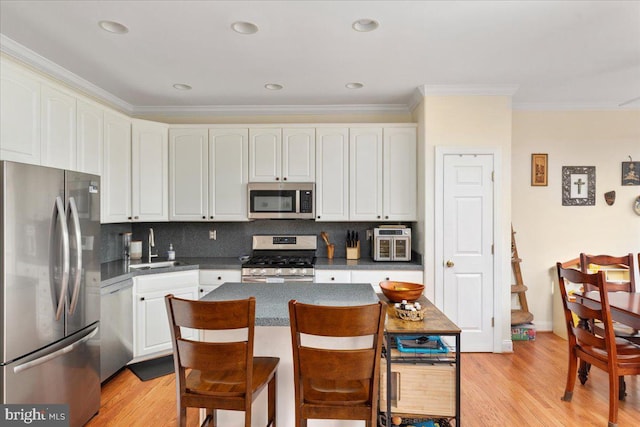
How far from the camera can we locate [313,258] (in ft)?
13.7

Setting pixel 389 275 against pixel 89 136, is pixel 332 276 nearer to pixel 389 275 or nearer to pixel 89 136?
pixel 389 275

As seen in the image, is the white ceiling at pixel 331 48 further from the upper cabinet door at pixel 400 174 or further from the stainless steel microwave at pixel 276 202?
the stainless steel microwave at pixel 276 202

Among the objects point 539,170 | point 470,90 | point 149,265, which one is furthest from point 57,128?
point 539,170

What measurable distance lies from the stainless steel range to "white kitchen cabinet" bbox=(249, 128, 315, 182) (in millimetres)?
744

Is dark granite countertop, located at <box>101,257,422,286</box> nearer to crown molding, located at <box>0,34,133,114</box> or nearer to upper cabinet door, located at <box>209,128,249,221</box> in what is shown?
upper cabinet door, located at <box>209,128,249,221</box>

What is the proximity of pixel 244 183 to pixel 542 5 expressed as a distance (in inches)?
120

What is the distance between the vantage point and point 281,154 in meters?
4.09

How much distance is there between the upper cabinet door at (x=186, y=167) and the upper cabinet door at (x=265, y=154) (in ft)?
1.71

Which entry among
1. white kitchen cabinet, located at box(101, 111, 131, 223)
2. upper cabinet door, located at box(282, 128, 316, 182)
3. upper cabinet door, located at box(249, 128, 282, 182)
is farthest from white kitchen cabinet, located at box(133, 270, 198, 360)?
upper cabinet door, located at box(282, 128, 316, 182)

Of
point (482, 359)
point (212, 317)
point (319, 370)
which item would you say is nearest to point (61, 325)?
point (212, 317)

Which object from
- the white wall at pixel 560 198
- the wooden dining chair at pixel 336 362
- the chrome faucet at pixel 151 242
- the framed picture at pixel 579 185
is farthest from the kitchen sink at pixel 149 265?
the framed picture at pixel 579 185

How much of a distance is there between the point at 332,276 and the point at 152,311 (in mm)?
1782

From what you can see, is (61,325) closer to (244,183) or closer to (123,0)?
(123,0)

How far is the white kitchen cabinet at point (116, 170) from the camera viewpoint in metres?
3.43
